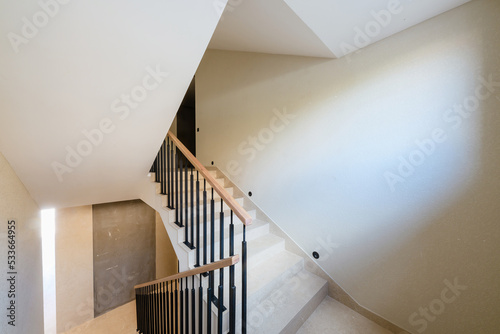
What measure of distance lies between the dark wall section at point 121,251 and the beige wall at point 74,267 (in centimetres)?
10

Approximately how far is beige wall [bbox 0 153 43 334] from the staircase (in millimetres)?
1101

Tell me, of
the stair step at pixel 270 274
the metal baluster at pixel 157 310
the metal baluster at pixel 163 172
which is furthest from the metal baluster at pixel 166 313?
the metal baluster at pixel 163 172

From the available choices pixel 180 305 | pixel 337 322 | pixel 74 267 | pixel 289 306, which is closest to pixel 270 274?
pixel 289 306

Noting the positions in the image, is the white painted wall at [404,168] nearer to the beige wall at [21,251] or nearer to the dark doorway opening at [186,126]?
the beige wall at [21,251]

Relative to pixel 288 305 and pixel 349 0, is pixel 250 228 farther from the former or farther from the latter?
pixel 349 0

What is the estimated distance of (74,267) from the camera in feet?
10.4

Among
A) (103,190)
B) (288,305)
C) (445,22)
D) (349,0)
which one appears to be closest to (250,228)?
(288,305)

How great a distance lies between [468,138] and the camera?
1.33 metres

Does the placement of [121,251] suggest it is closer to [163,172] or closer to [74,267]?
[74,267]

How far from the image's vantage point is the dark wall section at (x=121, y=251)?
11.1ft

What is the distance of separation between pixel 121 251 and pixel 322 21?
4532mm

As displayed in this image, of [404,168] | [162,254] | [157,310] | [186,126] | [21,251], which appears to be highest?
[186,126]

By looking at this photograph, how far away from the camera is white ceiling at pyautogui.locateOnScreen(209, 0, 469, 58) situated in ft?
4.21

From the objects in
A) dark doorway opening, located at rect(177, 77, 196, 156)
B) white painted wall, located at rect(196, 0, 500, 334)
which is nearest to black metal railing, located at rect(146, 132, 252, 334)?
white painted wall, located at rect(196, 0, 500, 334)
